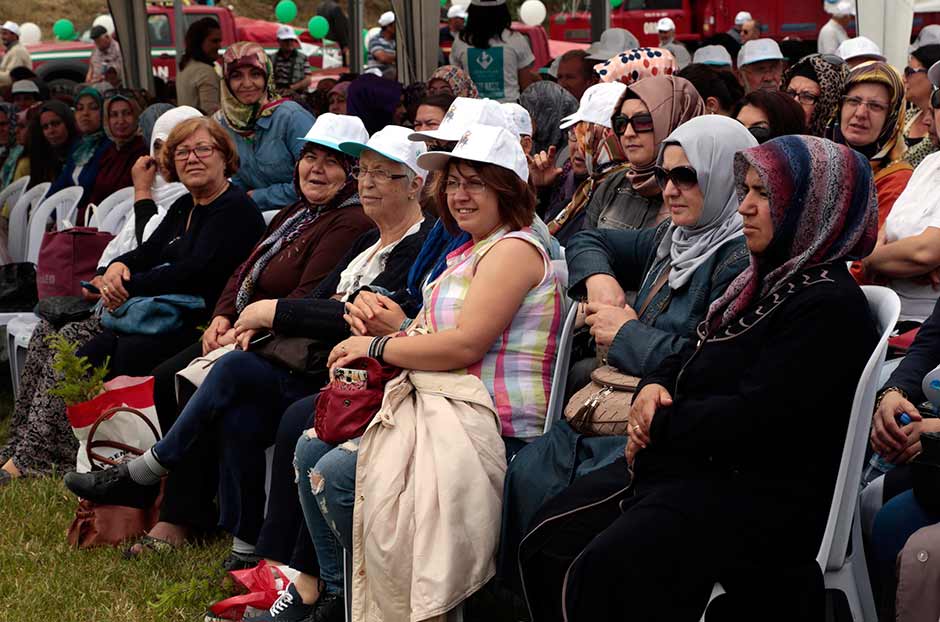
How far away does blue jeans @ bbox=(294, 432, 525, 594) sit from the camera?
11.6ft

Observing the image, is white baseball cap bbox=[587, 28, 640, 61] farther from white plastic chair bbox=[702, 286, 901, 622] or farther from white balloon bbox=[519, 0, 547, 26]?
white balloon bbox=[519, 0, 547, 26]

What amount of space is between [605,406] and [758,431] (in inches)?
24.0

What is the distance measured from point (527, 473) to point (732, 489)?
0.72 meters

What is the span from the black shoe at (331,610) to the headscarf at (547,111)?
9.21ft

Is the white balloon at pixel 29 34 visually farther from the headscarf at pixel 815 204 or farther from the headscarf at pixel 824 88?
the headscarf at pixel 815 204

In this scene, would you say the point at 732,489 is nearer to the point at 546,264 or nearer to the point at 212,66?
the point at 546,264

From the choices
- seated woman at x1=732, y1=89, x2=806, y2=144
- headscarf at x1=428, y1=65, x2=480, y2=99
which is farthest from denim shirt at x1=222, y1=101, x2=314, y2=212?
seated woman at x1=732, y1=89, x2=806, y2=144

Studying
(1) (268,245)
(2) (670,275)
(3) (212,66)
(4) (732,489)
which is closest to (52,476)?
(1) (268,245)

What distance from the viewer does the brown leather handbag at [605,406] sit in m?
3.21

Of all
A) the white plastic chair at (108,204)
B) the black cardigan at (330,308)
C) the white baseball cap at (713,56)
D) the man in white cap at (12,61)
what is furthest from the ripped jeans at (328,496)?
the man in white cap at (12,61)

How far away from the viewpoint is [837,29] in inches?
431

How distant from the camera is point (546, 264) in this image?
3639mm

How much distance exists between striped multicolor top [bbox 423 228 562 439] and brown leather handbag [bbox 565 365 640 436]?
0.83ft

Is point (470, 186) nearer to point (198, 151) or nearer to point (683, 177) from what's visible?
point (683, 177)
